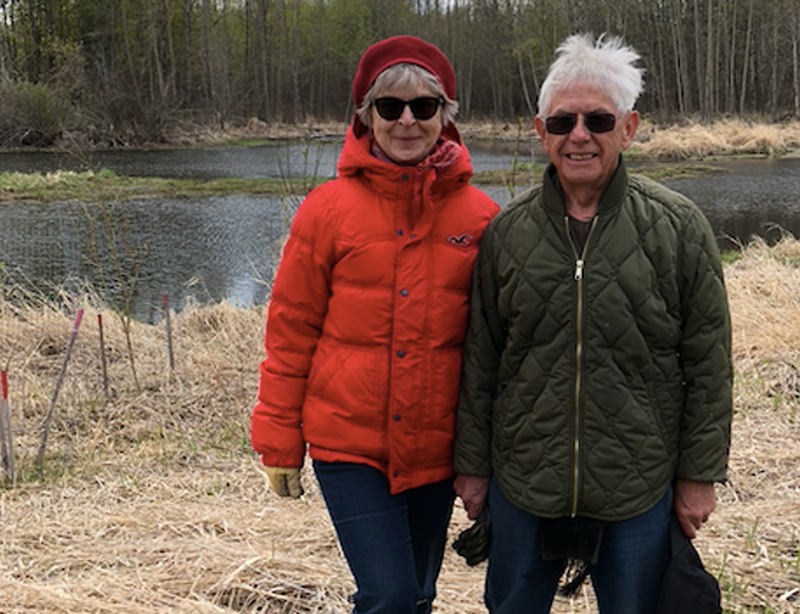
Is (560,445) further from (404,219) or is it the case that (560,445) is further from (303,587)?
(303,587)

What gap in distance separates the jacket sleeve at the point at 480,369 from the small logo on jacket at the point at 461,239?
62mm

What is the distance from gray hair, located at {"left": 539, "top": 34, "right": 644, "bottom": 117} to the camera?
1.72 m

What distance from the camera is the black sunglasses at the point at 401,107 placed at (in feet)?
6.42

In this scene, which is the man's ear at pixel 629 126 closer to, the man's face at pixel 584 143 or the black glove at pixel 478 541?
the man's face at pixel 584 143

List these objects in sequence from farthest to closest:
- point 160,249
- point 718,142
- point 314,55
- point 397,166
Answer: point 314,55
point 718,142
point 160,249
point 397,166

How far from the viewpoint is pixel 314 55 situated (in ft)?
170

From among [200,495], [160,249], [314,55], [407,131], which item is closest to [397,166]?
[407,131]

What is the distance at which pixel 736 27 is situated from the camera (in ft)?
124

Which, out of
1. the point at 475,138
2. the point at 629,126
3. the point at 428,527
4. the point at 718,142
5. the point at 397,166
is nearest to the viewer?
the point at 629,126

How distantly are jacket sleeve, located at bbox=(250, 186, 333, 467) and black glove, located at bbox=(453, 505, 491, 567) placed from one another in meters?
0.48

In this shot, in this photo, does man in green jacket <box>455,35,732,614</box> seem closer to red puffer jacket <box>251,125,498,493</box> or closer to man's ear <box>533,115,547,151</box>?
man's ear <box>533,115,547,151</box>

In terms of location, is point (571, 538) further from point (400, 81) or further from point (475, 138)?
point (475, 138)

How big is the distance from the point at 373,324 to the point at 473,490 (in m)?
0.48

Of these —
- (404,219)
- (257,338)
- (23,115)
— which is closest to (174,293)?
(257,338)
